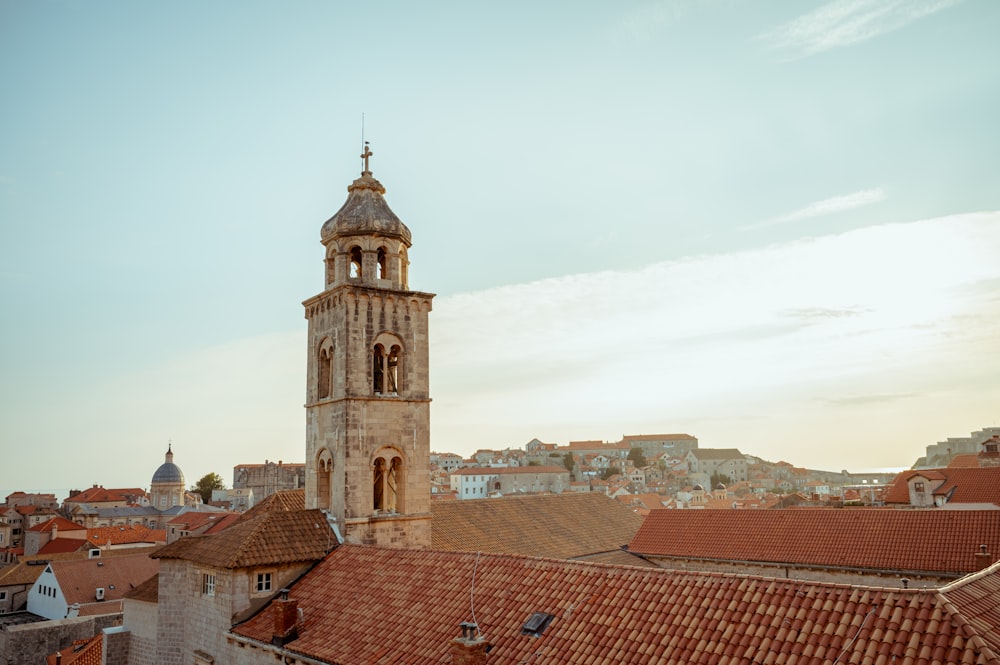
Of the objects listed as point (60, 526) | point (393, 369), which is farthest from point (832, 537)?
point (60, 526)

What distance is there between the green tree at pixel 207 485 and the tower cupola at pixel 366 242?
120107 millimetres

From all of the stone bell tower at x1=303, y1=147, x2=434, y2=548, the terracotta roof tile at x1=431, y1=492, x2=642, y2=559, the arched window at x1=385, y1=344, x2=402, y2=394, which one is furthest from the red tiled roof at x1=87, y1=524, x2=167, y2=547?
the arched window at x1=385, y1=344, x2=402, y2=394

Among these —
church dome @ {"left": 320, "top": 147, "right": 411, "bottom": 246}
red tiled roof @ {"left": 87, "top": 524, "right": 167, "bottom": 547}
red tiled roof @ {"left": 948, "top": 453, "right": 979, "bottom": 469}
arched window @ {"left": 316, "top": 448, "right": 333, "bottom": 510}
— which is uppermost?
church dome @ {"left": 320, "top": 147, "right": 411, "bottom": 246}

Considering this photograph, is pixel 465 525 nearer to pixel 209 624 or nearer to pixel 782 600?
pixel 209 624

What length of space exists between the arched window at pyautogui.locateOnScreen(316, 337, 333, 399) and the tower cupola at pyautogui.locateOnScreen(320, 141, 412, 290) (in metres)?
2.12

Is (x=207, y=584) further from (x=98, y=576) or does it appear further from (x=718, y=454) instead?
(x=718, y=454)

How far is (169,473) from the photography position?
99250 mm

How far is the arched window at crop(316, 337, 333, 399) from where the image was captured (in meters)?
20.8

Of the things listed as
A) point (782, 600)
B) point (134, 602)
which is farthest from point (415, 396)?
point (782, 600)

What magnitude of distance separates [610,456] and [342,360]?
Result: 5982 inches

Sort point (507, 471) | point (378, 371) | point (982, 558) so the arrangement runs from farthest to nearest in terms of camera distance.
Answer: point (507, 471) → point (378, 371) → point (982, 558)

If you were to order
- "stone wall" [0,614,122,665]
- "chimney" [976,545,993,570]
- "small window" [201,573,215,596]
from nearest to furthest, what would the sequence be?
"small window" [201,573,215,596], "chimney" [976,545,993,570], "stone wall" [0,614,122,665]

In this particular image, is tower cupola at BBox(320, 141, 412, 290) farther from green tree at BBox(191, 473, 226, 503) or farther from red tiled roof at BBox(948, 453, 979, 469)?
green tree at BBox(191, 473, 226, 503)

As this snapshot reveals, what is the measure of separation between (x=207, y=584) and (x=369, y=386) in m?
6.48
